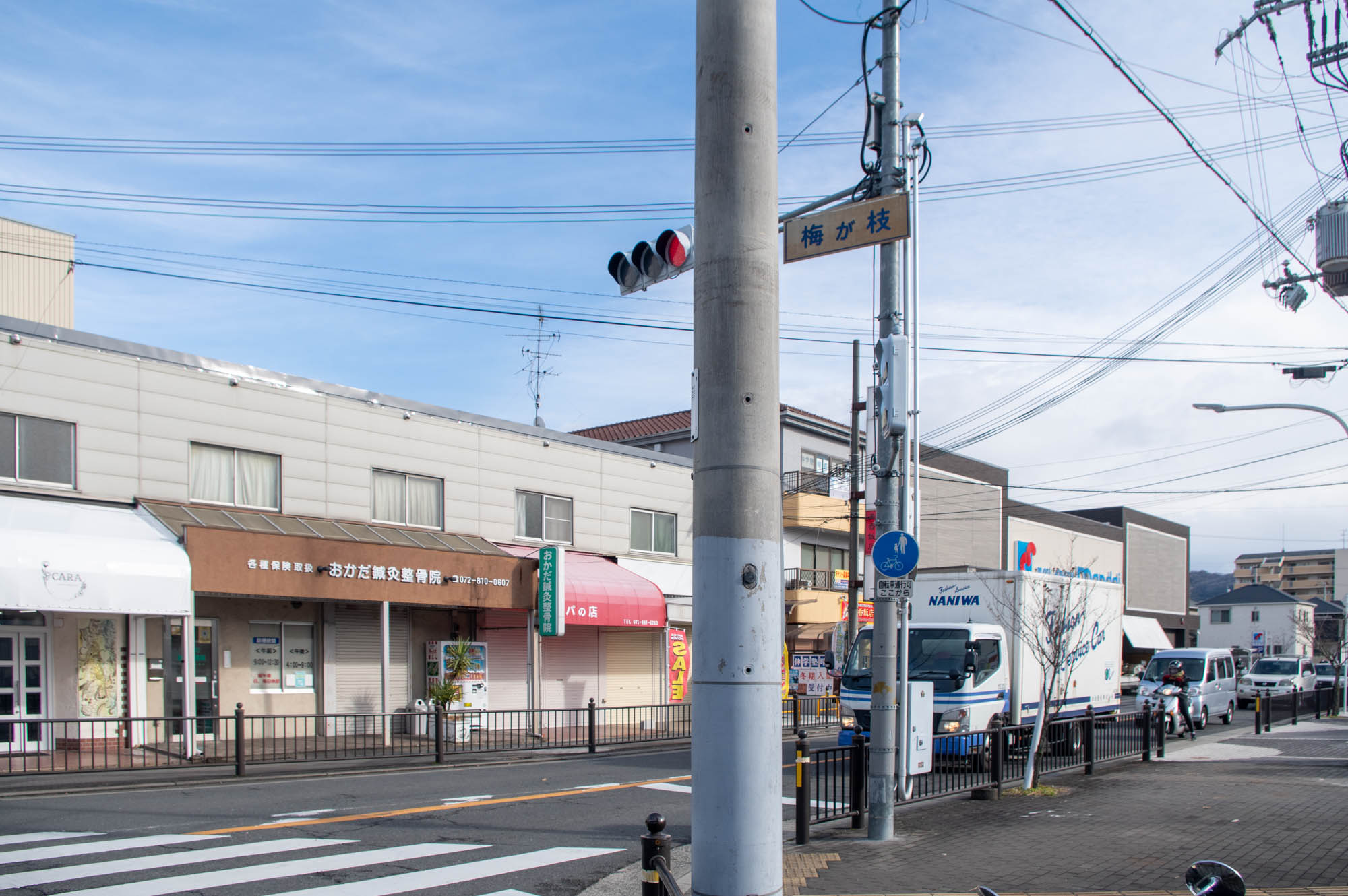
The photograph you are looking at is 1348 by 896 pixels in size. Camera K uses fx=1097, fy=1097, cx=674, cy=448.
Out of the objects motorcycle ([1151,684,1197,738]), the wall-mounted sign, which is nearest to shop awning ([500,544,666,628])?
the wall-mounted sign

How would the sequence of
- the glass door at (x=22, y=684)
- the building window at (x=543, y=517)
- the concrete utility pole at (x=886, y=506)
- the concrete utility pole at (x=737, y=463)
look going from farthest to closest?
1. the building window at (x=543, y=517)
2. the glass door at (x=22, y=684)
3. the concrete utility pole at (x=886, y=506)
4. the concrete utility pole at (x=737, y=463)

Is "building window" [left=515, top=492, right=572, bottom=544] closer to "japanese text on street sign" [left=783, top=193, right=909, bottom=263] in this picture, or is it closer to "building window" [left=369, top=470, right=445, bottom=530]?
"building window" [left=369, top=470, right=445, bottom=530]

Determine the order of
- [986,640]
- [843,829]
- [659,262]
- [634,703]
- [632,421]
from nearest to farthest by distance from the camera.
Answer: [659,262]
[843,829]
[986,640]
[634,703]
[632,421]

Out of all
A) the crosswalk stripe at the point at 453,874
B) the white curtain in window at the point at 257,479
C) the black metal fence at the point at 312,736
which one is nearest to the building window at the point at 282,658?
the black metal fence at the point at 312,736

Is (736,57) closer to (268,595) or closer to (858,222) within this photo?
(858,222)

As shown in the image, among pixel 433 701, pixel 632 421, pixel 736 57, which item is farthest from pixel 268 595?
pixel 632 421

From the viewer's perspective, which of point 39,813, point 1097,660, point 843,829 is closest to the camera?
point 843,829

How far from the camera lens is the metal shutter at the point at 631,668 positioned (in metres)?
30.4

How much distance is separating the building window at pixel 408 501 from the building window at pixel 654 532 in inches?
281

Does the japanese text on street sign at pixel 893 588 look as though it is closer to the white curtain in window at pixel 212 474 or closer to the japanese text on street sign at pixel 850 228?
the japanese text on street sign at pixel 850 228

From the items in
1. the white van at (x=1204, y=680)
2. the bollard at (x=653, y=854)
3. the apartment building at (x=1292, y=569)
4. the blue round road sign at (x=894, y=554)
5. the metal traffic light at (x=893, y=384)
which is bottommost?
→ the apartment building at (x=1292, y=569)

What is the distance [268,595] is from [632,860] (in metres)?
12.8

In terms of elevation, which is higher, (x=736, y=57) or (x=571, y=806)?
(x=736, y=57)

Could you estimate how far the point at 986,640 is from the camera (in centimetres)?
1762
